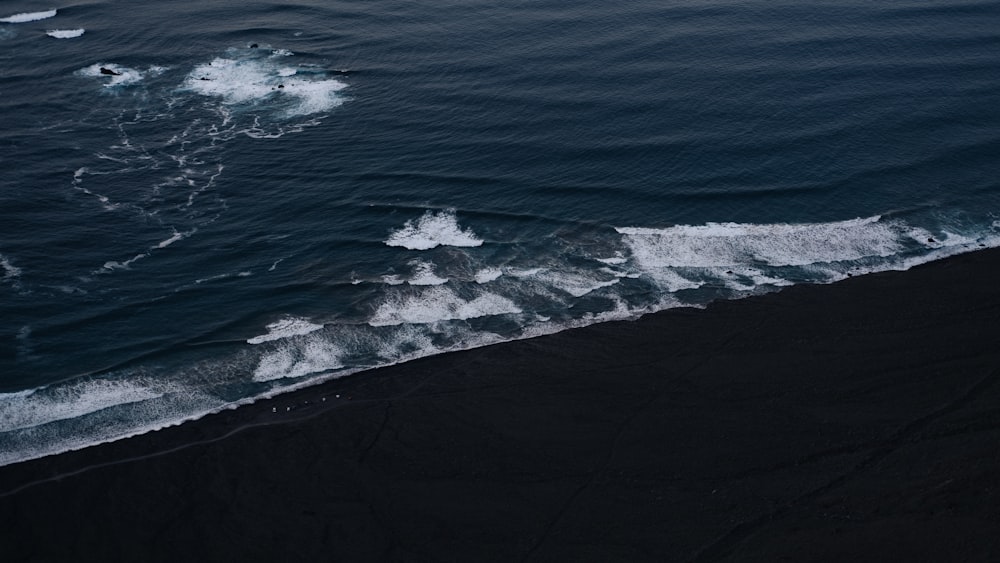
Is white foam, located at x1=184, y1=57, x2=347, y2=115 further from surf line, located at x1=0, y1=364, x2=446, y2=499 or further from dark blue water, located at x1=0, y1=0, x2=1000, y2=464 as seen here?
surf line, located at x1=0, y1=364, x2=446, y2=499

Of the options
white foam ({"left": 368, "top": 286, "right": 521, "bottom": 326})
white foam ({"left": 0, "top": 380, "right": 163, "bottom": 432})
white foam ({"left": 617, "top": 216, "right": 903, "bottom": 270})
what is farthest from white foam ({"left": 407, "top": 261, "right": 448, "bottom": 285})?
white foam ({"left": 0, "top": 380, "right": 163, "bottom": 432})

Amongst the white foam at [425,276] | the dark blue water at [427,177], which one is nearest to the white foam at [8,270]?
the dark blue water at [427,177]

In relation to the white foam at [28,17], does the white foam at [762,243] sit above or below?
below

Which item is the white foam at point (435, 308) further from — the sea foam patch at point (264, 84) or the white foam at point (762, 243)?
the sea foam patch at point (264, 84)

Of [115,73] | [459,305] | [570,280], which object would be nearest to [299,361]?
[459,305]

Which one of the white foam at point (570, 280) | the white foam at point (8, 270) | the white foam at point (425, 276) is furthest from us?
the white foam at point (8, 270)

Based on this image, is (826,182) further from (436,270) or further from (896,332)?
(436,270)

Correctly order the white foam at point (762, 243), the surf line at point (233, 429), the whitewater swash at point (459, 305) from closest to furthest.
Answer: the surf line at point (233, 429) < the whitewater swash at point (459, 305) < the white foam at point (762, 243)
